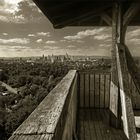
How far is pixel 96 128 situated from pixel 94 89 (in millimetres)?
1677

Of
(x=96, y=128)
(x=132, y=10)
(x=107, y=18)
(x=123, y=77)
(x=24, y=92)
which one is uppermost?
(x=107, y=18)

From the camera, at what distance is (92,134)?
3996 mm

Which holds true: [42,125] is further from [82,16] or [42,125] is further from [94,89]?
[94,89]

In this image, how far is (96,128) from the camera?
169 inches

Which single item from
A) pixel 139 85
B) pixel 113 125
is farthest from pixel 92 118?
pixel 139 85

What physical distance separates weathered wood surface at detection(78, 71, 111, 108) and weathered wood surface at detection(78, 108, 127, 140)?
1.16 ft

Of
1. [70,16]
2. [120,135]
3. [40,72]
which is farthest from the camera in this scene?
[40,72]

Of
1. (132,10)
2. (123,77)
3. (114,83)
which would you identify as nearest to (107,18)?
(132,10)

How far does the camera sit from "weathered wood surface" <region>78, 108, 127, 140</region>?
383 centimetres

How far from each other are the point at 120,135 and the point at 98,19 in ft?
9.35

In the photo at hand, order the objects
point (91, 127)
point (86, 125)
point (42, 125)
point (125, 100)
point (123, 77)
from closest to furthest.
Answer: point (42, 125) → point (125, 100) → point (123, 77) → point (91, 127) → point (86, 125)

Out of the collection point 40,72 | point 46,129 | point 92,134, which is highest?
point 40,72

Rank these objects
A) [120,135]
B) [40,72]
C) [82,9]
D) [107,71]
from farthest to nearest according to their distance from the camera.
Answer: [40,72] < [107,71] < [82,9] < [120,135]

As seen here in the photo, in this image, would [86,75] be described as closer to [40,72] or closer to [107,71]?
[107,71]
